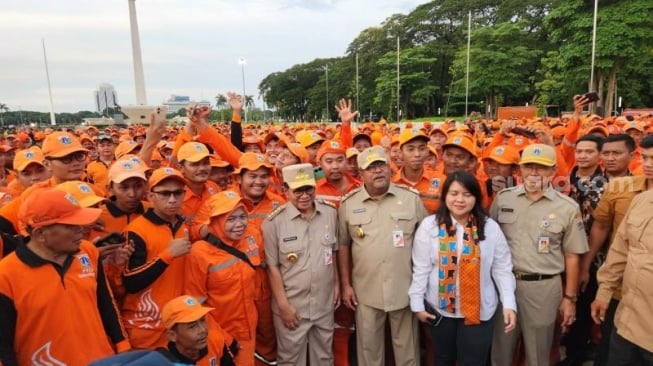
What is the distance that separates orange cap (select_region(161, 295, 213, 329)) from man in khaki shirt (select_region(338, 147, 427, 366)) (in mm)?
1385

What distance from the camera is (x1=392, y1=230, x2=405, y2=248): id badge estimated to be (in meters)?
3.42

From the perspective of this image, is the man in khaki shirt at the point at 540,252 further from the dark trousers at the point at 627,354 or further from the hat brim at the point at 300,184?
the hat brim at the point at 300,184

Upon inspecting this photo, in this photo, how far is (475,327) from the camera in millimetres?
3111

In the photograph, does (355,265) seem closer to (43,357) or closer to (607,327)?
(607,327)

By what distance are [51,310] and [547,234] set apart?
3412 mm

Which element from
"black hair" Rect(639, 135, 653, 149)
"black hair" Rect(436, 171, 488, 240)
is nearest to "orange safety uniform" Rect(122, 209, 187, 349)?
"black hair" Rect(436, 171, 488, 240)

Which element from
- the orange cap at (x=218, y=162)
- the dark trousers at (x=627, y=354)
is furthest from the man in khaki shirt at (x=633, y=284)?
the orange cap at (x=218, y=162)

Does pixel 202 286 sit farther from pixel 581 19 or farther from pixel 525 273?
→ pixel 581 19

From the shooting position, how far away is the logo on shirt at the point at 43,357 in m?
2.21

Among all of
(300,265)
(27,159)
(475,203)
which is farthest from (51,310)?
(27,159)

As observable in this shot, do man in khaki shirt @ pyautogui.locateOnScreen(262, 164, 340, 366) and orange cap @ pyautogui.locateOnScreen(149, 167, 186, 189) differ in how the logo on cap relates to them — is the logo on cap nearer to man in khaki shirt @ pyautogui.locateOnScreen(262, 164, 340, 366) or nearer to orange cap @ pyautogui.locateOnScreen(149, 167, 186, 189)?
orange cap @ pyautogui.locateOnScreen(149, 167, 186, 189)

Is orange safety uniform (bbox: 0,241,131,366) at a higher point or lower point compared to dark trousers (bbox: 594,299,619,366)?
higher

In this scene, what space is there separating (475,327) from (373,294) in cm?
82

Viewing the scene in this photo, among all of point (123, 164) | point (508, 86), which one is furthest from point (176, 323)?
point (508, 86)
